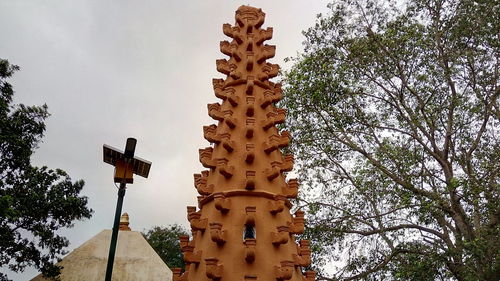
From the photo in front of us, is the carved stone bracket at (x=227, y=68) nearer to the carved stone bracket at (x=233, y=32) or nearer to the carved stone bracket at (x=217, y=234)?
the carved stone bracket at (x=233, y=32)

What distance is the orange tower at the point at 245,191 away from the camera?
725cm

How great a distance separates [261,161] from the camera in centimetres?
848

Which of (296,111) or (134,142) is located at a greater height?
(296,111)

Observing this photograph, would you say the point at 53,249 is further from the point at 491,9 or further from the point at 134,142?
the point at 491,9

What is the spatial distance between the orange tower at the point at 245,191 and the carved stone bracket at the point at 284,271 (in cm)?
2

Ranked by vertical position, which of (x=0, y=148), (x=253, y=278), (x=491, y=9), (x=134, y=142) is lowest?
(x=253, y=278)

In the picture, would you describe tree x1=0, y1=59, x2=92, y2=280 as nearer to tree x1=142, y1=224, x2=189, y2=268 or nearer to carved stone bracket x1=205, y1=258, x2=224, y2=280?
carved stone bracket x1=205, y1=258, x2=224, y2=280

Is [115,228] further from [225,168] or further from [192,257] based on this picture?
[225,168]

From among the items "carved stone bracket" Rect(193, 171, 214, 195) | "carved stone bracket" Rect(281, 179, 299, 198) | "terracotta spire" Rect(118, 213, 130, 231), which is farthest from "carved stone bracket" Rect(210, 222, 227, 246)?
"terracotta spire" Rect(118, 213, 130, 231)

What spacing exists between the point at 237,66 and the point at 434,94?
288 inches

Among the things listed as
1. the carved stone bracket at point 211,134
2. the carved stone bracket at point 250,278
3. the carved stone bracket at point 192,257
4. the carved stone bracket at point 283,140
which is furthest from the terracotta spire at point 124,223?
the carved stone bracket at point 250,278

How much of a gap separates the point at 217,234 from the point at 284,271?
1.25 meters

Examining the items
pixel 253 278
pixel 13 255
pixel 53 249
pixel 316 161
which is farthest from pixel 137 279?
pixel 253 278

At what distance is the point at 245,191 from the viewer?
7977 millimetres
